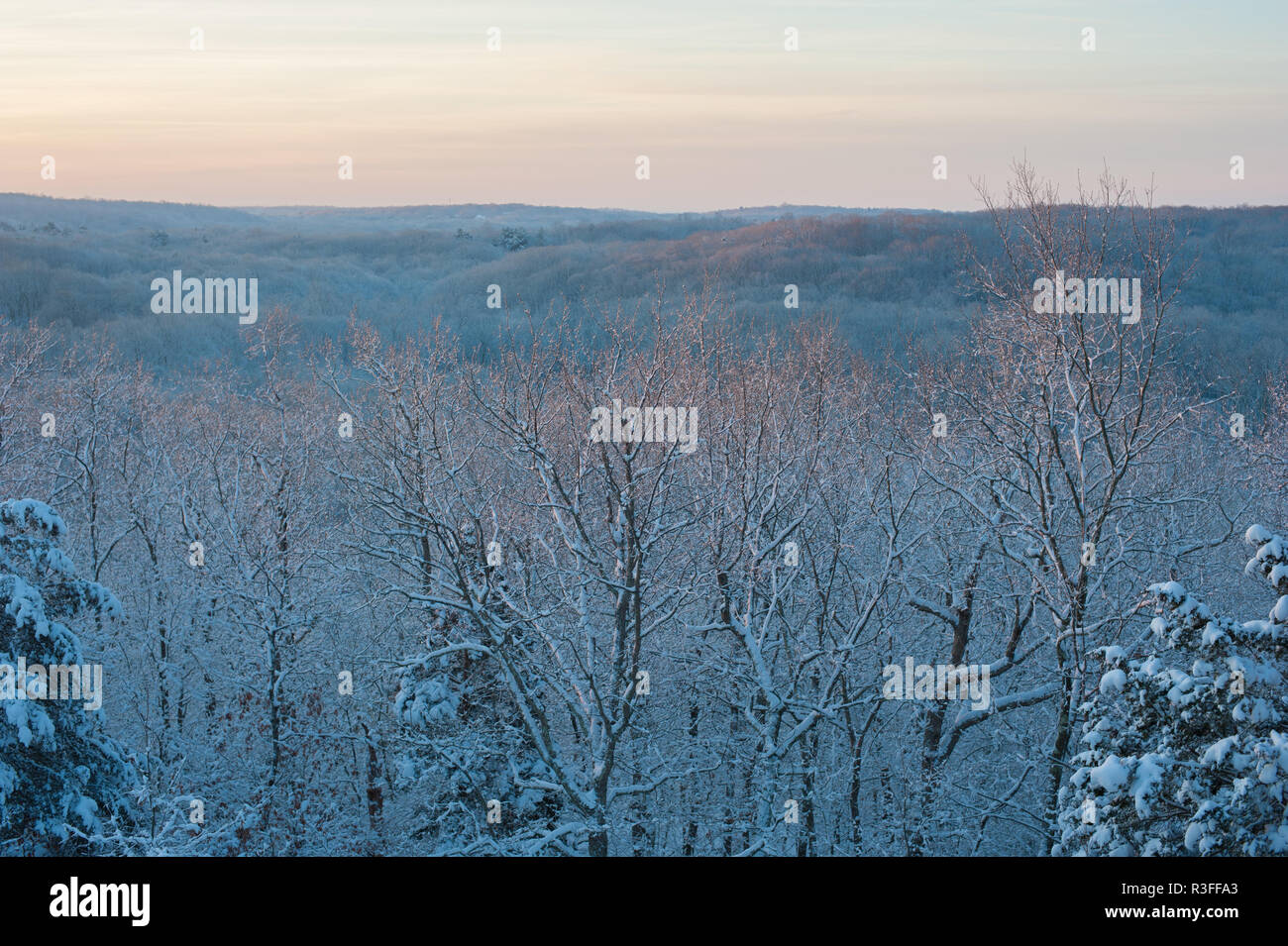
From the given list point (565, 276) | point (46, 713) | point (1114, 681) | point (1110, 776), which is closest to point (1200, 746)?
point (1114, 681)

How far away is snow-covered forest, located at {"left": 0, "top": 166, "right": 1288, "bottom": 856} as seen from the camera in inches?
461

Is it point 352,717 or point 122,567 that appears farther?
point 122,567

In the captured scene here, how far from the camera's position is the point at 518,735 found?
51.3 ft

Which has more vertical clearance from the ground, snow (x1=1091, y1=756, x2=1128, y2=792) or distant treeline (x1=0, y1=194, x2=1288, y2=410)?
distant treeline (x1=0, y1=194, x2=1288, y2=410)

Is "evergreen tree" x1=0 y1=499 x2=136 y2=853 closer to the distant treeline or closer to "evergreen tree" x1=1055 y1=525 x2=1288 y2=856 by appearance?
"evergreen tree" x1=1055 y1=525 x2=1288 y2=856

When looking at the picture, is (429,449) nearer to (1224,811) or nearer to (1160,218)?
(1224,811)

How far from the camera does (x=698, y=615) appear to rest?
19828mm

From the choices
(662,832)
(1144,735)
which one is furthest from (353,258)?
(1144,735)

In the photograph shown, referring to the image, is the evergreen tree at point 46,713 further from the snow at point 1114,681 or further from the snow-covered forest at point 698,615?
A: the snow at point 1114,681

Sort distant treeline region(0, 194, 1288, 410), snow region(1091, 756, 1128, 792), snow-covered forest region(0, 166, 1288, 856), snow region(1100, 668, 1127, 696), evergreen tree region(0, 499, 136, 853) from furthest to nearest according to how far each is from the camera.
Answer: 1. distant treeline region(0, 194, 1288, 410)
2. snow-covered forest region(0, 166, 1288, 856)
3. evergreen tree region(0, 499, 136, 853)
4. snow region(1100, 668, 1127, 696)
5. snow region(1091, 756, 1128, 792)

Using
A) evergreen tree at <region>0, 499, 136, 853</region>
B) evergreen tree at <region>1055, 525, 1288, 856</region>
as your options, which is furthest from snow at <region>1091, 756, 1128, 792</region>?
evergreen tree at <region>0, 499, 136, 853</region>

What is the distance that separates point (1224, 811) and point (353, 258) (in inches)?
5442

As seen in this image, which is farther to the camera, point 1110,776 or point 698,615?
point 698,615

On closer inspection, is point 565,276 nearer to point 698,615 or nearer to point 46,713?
point 698,615
